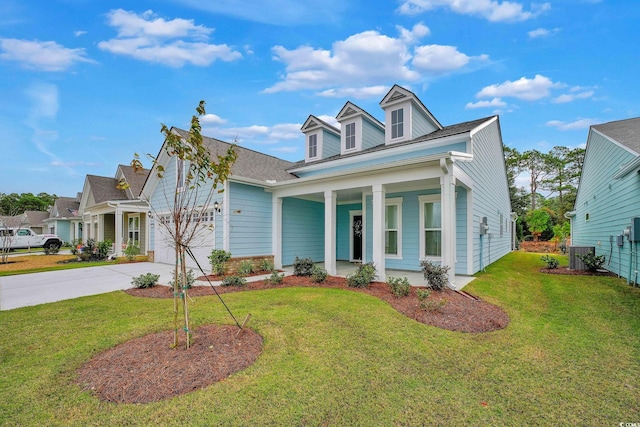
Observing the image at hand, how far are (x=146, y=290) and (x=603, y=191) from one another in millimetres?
15292

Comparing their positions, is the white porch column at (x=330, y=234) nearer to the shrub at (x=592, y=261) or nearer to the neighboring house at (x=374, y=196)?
the neighboring house at (x=374, y=196)

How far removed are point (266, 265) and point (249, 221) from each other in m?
1.65

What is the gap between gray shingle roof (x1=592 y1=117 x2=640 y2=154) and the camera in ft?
26.6

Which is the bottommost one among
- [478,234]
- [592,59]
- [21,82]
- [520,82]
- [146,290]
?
[146,290]

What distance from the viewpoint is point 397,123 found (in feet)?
35.8

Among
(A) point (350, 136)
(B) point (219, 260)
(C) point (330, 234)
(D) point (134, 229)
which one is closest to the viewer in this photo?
(C) point (330, 234)

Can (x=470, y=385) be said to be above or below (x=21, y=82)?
below

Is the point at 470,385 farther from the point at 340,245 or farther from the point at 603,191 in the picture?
the point at 603,191

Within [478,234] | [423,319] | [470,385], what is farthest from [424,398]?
[478,234]

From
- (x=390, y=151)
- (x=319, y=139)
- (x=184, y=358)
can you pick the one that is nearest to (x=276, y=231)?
(x=319, y=139)

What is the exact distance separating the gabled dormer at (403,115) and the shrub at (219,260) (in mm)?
7300

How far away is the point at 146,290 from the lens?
23.9ft

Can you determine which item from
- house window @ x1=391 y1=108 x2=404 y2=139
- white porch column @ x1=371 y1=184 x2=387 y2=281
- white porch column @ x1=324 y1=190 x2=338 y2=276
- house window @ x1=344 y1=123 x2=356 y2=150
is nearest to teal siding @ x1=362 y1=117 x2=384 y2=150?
house window @ x1=344 y1=123 x2=356 y2=150

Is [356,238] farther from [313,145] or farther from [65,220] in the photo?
[65,220]
